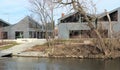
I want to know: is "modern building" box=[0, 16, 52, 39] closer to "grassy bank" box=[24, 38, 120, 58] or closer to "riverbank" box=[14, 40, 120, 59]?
"riverbank" box=[14, 40, 120, 59]

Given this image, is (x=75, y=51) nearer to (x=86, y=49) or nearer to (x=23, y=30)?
(x=86, y=49)

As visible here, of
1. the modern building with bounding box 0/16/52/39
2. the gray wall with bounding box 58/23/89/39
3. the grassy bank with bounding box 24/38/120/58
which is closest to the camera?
the grassy bank with bounding box 24/38/120/58

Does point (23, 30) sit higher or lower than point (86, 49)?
higher

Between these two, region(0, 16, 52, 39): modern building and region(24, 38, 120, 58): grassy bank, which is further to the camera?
region(0, 16, 52, 39): modern building

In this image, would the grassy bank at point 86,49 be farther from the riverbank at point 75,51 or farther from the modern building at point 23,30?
the modern building at point 23,30

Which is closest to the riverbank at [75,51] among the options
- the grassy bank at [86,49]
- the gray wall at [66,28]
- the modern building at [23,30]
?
the grassy bank at [86,49]

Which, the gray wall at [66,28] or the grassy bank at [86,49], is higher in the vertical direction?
the gray wall at [66,28]

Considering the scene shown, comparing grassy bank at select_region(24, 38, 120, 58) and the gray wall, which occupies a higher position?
the gray wall

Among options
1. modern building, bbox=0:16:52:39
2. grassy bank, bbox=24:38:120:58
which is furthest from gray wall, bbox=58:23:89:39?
grassy bank, bbox=24:38:120:58

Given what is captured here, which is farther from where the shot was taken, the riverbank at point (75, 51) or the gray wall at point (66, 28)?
the gray wall at point (66, 28)

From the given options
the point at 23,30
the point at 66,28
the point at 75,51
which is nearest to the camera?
the point at 75,51

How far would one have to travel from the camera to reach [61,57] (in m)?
40.7

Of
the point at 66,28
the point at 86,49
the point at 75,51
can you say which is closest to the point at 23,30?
the point at 66,28

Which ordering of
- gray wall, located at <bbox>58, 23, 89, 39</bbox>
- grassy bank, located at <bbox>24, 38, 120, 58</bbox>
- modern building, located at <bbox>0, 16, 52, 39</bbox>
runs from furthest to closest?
modern building, located at <bbox>0, 16, 52, 39</bbox>, gray wall, located at <bbox>58, 23, 89, 39</bbox>, grassy bank, located at <bbox>24, 38, 120, 58</bbox>
